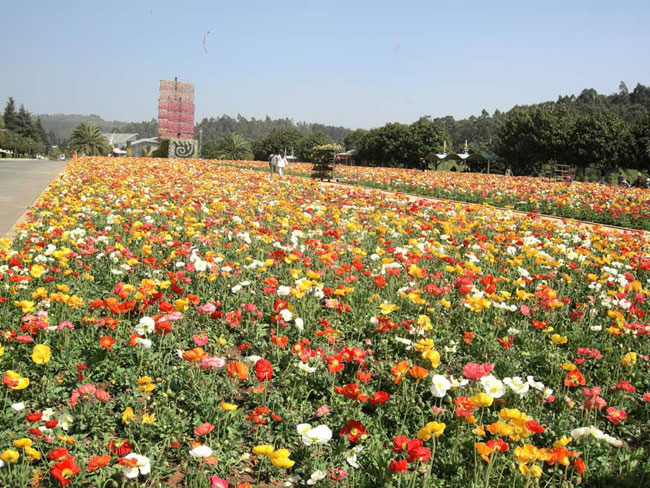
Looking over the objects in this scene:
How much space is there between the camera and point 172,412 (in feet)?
8.79

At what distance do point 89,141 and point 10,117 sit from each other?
156 ft

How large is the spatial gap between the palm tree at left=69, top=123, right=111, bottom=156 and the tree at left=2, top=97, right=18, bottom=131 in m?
42.0

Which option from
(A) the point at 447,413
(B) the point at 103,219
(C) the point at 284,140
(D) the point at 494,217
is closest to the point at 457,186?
(D) the point at 494,217

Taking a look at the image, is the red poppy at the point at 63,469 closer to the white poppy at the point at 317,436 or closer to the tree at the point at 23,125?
the white poppy at the point at 317,436

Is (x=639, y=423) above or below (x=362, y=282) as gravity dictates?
below

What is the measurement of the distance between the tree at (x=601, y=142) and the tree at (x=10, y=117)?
320ft

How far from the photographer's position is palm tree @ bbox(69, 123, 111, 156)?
2598 inches

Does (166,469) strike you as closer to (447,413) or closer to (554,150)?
(447,413)

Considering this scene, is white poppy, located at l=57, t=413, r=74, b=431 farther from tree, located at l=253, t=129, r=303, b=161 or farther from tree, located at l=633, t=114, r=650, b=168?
tree, located at l=253, t=129, r=303, b=161

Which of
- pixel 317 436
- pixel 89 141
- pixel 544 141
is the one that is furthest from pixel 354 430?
pixel 89 141

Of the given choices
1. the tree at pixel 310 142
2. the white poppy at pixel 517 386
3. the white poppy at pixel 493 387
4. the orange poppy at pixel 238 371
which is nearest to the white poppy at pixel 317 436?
the orange poppy at pixel 238 371

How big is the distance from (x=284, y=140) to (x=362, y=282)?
3524 inches

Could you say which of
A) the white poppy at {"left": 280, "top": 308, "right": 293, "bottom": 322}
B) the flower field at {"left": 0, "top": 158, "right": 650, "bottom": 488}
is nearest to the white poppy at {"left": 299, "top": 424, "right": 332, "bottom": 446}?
the flower field at {"left": 0, "top": 158, "right": 650, "bottom": 488}

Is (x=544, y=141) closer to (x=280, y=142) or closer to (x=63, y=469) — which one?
(x=280, y=142)
